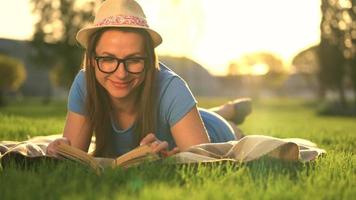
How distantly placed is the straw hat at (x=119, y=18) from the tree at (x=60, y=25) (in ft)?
131

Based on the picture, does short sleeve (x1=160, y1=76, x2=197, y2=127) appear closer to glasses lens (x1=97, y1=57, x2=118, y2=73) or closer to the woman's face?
the woman's face

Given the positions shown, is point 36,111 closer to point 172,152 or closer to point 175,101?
point 175,101

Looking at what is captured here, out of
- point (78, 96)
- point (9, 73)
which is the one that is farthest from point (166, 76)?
point (9, 73)

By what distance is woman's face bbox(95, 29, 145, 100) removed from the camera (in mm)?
4234

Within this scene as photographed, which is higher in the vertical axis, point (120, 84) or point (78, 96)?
point (120, 84)

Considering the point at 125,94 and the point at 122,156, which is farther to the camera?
the point at 125,94

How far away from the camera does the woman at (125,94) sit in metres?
4.27

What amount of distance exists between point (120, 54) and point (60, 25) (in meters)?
41.1

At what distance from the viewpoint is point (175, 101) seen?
4.44 metres

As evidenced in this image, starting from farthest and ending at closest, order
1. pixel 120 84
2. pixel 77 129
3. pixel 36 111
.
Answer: pixel 36 111 < pixel 77 129 < pixel 120 84

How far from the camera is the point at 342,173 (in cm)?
383

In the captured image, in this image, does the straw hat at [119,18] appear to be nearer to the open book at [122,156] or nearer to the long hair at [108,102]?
the long hair at [108,102]

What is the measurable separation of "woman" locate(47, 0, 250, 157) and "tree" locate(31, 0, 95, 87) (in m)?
39.6

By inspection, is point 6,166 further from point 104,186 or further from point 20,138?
point 20,138
